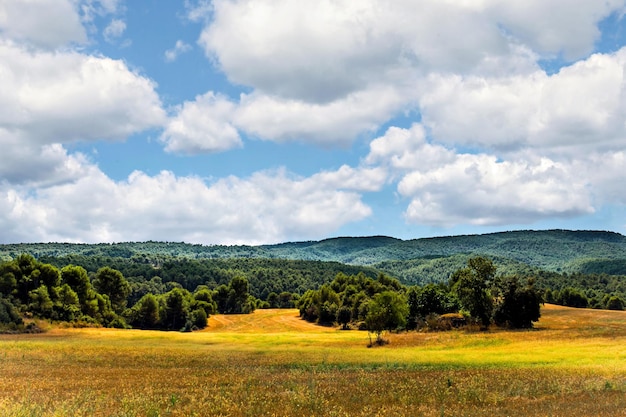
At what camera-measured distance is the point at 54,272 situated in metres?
121

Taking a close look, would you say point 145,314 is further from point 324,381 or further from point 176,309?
point 324,381

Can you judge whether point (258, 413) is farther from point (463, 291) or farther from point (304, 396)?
point (463, 291)

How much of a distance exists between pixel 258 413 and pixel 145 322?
132938mm

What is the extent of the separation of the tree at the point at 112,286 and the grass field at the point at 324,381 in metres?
80.9

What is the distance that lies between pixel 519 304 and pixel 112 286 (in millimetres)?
107433

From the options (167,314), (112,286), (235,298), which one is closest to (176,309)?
(167,314)

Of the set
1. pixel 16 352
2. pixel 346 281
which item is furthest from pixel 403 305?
pixel 346 281

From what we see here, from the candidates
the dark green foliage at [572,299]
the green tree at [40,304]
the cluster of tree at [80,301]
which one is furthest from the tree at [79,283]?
the dark green foliage at [572,299]

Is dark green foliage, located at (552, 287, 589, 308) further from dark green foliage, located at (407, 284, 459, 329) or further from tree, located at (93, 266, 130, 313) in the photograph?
tree, located at (93, 266, 130, 313)

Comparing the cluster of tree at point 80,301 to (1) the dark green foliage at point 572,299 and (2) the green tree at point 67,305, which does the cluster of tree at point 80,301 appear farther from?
(1) the dark green foliage at point 572,299

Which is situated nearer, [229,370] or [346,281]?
[229,370]

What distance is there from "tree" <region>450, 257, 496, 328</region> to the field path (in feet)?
153

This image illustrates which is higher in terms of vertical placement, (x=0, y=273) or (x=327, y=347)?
(x=0, y=273)

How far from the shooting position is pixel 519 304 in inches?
3976
